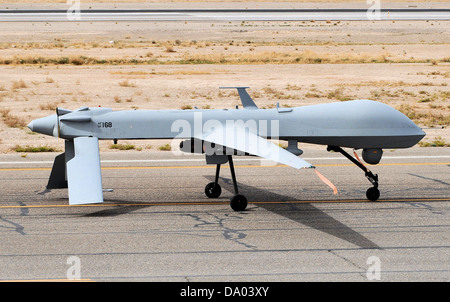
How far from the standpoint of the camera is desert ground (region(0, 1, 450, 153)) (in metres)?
37.1

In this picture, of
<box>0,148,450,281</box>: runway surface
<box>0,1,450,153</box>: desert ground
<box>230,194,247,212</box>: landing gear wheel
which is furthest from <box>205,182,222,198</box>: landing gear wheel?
<box>0,1,450,153</box>: desert ground

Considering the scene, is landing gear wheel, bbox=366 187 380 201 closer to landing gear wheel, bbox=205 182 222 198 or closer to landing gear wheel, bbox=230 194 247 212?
landing gear wheel, bbox=230 194 247 212

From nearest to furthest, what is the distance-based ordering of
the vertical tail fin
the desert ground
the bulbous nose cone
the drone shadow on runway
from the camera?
the drone shadow on runway < the vertical tail fin < the bulbous nose cone < the desert ground

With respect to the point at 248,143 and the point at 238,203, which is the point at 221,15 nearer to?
the point at 238,203

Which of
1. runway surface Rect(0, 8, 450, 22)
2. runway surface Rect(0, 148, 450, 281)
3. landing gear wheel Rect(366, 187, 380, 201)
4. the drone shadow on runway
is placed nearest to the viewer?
runway surface Rect(0, 148, 450, 281)

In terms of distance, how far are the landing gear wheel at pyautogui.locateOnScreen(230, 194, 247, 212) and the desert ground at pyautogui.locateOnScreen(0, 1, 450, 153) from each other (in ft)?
34.0

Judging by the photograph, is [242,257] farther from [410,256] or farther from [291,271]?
[410,256]

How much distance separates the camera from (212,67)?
52594 millimetres

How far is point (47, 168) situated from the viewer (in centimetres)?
2138

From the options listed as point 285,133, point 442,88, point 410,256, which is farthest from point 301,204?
point 442,88

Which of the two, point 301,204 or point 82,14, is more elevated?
point 82,14

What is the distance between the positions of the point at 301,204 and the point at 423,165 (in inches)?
272

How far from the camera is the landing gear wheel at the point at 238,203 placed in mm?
15883

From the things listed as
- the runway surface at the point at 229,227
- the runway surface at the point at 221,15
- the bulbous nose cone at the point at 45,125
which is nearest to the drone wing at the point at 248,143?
the runway surface at the point at 229,227
